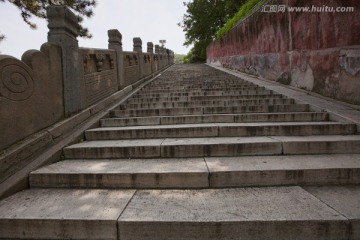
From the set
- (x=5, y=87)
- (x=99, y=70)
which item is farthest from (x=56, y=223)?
(x=99, y=70)

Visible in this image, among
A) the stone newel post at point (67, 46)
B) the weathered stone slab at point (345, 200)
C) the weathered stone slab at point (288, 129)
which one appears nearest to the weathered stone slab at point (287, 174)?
the weathered stone slab at point (345, 200)

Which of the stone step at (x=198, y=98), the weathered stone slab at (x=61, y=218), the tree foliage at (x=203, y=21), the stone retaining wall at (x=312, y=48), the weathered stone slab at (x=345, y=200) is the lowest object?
the weathered stone slab at (x=61, y=218)

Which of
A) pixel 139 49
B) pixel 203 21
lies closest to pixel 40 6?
pixel 139 49

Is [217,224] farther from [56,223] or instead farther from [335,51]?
[335,51]

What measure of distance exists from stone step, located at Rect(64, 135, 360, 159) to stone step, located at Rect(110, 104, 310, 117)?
119 centimetres

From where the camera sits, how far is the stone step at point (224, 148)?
3314 millimetres

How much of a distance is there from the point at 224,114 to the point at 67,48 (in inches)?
114

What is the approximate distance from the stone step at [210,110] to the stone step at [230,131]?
811 mm

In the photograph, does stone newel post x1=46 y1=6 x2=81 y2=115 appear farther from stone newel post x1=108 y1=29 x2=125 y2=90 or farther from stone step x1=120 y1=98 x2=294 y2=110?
stone newel post x1=108 y1=29 x2=125 y2=90

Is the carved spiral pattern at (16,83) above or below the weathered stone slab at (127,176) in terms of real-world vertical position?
above

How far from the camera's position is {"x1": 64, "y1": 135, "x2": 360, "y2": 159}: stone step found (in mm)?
3314

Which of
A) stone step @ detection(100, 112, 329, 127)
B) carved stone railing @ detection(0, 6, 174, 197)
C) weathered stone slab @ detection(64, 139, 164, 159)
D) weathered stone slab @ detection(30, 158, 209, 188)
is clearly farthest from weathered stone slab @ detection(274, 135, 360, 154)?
carved stone railing @ detection(0, 6, 174, 197)

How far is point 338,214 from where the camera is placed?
7.06 ft

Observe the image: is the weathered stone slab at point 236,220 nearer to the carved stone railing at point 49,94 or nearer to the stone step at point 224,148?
the stone step at point 224,148
